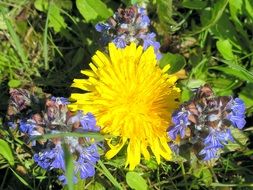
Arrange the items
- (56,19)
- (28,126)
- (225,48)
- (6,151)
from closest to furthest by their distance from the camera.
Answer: (28,126)
(6,151)
(225,48)
(56,19)

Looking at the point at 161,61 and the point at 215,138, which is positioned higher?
the point at 161,61

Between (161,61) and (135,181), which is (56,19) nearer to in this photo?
(161,61)

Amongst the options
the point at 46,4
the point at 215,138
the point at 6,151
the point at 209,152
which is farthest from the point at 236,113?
the point at 46,4

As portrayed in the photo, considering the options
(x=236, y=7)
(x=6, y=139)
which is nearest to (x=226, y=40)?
(x=236, y=7)

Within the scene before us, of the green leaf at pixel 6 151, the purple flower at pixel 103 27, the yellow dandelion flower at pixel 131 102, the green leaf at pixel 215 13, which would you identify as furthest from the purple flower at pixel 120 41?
the green leaf at pixel 6 151

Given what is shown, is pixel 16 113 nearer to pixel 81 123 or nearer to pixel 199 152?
pixel 81 123

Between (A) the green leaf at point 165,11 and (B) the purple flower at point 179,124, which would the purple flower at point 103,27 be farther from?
(B) the purple flower at point 179,124
